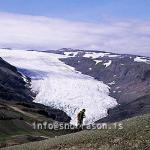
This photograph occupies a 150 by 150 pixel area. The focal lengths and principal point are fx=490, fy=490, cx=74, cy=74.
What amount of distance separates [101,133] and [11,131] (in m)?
71.4

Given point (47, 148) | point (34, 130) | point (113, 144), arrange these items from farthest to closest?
point (34, 130), point (47, 148), point (113, 144)

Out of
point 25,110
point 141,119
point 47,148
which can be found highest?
point 141,119

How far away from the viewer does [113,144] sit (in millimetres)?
39375

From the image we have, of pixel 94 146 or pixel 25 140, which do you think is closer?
pixel 94 146

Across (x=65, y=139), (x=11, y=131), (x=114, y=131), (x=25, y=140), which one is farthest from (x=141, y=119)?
(x=11, y=131)

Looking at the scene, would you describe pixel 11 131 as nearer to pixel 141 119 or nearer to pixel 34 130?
pixel 34 130

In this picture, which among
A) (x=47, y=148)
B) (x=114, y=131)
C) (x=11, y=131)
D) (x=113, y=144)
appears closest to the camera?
(x=113, y=144)

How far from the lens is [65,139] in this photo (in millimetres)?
46250

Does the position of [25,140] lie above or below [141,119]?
below

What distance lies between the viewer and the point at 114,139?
131 ft

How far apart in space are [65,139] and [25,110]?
11993 cm

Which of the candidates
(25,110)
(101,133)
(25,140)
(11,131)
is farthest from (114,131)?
(25,110)

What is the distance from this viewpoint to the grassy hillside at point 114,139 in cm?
3781

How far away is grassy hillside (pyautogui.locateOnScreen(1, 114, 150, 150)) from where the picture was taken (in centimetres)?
3781
